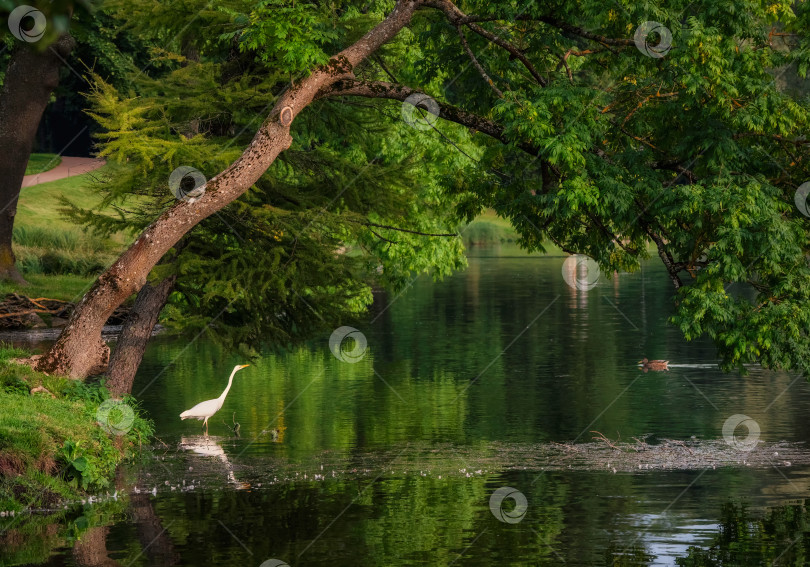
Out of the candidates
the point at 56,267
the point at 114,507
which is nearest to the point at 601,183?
the point at 114,507

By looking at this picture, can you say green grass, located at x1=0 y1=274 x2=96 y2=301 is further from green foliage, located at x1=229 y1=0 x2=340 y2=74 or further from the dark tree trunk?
green foliage, located at x1=229 y1=0 x2=340 y2=74

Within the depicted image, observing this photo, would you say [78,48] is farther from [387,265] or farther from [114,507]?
[114,507]

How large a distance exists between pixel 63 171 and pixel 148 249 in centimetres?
4923

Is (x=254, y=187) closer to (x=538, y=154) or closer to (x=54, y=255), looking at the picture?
(x=538, y=154)

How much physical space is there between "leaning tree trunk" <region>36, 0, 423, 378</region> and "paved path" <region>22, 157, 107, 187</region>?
38.8m

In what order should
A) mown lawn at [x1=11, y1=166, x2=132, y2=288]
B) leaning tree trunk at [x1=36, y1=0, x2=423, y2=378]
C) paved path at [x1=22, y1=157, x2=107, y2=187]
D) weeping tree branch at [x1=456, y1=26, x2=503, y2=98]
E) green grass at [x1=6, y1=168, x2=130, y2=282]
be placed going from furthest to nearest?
paved path at [x1=22, y1=157, x2=107, y2=187] → green grass at [x1=6, y1=168, x2=130, y2=282] → mown lawn at [x1=11, y1=166, x2=132, y2=288] → weeping tree branch at [x1=456, y1=26, x2=503, y2=98] → leaning tree trunk at [x1=36, y1=0, x2=423, y2=378]

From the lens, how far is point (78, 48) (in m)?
55.3

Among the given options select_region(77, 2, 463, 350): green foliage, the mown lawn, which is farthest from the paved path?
select_region(77, 2, 463, 350): green foliage

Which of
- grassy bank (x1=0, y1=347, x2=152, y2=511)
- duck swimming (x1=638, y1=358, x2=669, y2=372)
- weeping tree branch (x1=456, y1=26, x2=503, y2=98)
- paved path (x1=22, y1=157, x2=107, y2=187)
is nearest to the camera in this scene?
grassy bank (x1=0, y1=347, x2=152, y2=511)

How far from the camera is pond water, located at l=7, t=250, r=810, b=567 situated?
12.9 metres

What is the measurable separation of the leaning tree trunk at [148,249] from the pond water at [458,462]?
6.60ft

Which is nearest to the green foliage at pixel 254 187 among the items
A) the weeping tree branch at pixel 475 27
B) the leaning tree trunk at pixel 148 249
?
the leaning tree trunk at pixel 148 249

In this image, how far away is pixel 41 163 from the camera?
6631 centimetres

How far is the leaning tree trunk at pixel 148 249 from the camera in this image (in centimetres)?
1816
